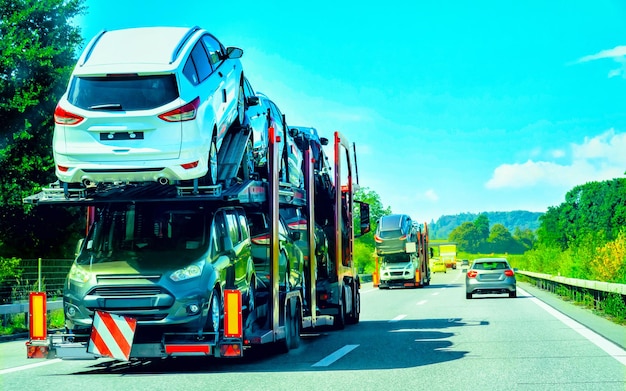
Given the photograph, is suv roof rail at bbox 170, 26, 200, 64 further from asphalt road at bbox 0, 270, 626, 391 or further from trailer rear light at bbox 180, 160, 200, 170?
asphalt road at bbox 0, 270, 626, 391

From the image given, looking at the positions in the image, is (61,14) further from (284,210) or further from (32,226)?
(284,210)

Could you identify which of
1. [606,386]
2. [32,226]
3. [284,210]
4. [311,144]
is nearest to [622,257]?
[311,144]

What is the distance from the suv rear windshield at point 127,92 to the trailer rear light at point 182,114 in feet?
0.59

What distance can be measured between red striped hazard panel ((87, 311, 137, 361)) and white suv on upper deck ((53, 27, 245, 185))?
1574 mm

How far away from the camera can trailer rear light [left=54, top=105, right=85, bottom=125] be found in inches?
386

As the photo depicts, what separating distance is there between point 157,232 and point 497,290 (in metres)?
21.6

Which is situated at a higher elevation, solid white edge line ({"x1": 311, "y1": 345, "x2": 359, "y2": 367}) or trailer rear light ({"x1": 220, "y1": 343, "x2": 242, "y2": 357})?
trailer rear light ({"x1": 220, "y1": 343, "x2": 242, "y2": 357})

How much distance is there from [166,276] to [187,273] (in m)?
0.24

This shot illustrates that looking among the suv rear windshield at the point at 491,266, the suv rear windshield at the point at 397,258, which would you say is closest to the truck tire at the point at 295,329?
the suv rear windshield at the point at 491,266

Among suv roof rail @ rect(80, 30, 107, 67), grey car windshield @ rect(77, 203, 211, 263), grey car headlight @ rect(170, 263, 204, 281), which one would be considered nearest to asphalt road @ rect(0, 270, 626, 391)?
grey car headlight @ rect(170, 263, 204, 281)

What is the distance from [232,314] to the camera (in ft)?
32.5

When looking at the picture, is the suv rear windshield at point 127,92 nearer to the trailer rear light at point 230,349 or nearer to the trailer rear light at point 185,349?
the trailer rear light at point 185,349

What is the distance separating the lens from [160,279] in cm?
987

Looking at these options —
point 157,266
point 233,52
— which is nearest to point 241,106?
point 233,52
